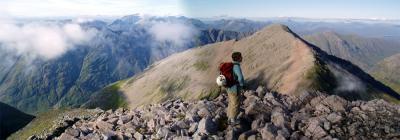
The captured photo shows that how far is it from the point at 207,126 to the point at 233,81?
12.3ft

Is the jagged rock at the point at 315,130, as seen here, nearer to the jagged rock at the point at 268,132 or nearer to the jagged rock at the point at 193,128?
the jagged rock at the point at 268,132

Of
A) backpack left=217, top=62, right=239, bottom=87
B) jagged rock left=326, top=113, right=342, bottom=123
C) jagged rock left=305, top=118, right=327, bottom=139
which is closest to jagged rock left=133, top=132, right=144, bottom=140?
backpack left=217, top=62, right=239, bottom=87

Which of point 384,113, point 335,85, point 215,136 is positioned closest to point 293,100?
point 384,113

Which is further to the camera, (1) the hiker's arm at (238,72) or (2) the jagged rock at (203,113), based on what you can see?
(2) the jagged rock at (203,113)

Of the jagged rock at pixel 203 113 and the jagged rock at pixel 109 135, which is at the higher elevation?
the jagged rock at pixel 203 113

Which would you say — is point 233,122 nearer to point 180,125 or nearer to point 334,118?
point 180,125

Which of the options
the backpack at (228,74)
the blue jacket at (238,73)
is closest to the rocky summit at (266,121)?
the backpack at (228,74)

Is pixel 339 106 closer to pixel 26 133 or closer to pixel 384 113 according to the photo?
pixel 384 113

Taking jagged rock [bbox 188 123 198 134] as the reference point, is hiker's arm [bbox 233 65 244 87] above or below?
above

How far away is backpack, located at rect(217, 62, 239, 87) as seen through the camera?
31.0m

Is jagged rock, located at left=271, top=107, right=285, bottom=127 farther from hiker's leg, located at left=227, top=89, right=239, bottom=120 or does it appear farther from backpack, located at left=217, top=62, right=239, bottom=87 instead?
backpack, located at left=217, top=62, right=239, bottom=87

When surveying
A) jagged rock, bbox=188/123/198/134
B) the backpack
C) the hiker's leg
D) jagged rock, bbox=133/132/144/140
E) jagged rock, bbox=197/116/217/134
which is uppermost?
the backpack

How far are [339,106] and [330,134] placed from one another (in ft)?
21.3

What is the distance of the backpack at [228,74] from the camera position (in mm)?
31047
